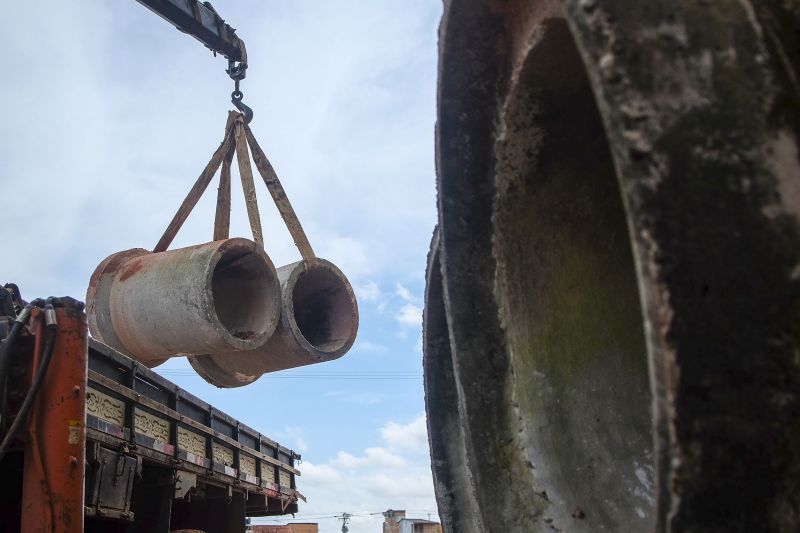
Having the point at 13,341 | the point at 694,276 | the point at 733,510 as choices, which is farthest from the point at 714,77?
the point at 13,341

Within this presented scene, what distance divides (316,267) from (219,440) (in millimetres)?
1432

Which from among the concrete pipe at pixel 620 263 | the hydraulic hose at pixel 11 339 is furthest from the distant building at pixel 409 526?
the concrete pipe at pixel 620 263

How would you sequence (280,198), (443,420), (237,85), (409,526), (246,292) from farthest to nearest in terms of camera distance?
(409,526)
(237,85)
(280,198)
(246,292)
(443,420)

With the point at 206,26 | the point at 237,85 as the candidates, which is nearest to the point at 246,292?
the point at 237,85

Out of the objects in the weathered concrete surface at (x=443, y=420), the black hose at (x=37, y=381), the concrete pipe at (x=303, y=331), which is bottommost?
the weathered concrete surface at (x=443, y=420)

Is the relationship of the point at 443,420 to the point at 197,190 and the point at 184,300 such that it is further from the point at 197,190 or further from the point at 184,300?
the point at 197,190

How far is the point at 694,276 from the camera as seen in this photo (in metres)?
0.88

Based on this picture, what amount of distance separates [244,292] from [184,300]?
91cm

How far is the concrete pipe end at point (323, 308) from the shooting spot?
19.0 ft

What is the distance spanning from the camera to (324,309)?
20.6 ft

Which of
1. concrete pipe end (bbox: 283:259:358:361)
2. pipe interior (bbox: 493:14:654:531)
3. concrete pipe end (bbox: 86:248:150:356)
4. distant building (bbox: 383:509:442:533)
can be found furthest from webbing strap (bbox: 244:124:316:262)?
distant building (bbox: 383:509:442:533)

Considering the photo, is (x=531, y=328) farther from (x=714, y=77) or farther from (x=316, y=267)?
(x=316, y=267)

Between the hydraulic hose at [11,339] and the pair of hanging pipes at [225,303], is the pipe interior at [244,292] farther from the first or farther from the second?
the hydraulic hose at [11,339]

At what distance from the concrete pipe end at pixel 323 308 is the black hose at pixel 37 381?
101 inches
